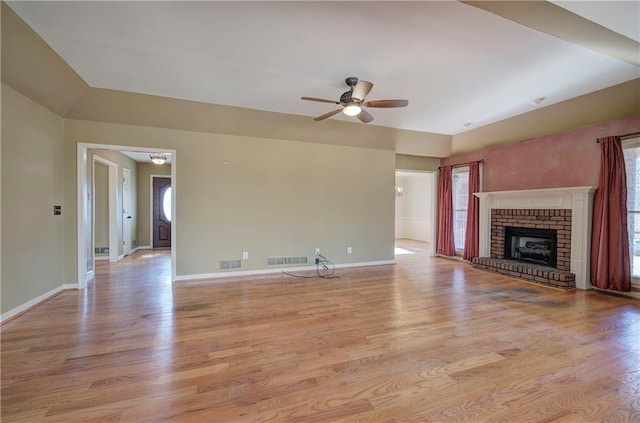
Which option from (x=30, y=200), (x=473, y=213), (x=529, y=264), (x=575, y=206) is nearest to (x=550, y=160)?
(x=575, y=206)

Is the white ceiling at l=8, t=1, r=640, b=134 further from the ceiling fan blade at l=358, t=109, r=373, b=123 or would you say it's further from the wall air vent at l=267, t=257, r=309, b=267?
the wall air vent at l=267, t=257, r=309, b=267

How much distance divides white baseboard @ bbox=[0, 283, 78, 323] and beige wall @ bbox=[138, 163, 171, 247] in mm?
4110

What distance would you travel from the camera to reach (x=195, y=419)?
60.4 inches

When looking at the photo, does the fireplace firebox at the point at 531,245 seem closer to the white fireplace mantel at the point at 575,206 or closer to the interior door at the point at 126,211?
the white fireplace mantel at the point at 575,206

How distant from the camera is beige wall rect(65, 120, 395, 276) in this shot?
172 inches

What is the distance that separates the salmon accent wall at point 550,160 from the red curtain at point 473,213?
0.16 meters

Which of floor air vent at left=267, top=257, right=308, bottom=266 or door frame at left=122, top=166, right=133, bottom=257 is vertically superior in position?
door frame at left=122, top=166, right=133, bottom=257

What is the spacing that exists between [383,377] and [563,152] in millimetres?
4723

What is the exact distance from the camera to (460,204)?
652cm

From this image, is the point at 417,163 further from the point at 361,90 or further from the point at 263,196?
the point at 361,90

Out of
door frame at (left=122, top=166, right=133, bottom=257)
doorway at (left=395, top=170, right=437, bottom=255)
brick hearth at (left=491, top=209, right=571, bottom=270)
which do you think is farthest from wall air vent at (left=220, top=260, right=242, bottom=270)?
doorway at (left=395, top=170, right=437, bottom=255)

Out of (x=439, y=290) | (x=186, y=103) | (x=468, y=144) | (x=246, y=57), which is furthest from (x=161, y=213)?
(x=468, y=144)

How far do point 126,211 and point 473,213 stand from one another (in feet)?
26.4

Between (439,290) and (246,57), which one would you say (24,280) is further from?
(439,290)
